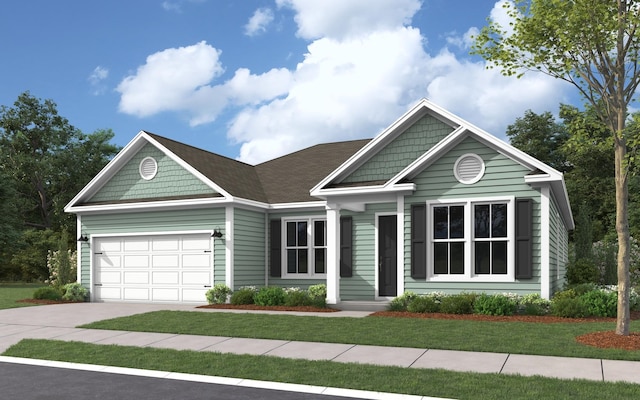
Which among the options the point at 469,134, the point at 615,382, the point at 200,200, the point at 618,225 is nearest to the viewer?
the point at 615,382

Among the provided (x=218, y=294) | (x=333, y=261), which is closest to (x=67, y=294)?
(x=218, y=294)

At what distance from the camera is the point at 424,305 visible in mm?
14672

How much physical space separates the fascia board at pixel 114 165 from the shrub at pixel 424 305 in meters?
10.6

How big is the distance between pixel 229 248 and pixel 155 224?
10.2 ft

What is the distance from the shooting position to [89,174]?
46.3 meters

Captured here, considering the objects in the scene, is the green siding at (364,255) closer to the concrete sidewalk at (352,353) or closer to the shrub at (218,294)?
the shrub at (218,294)

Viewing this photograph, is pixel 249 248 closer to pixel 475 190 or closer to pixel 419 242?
pixel 419 242

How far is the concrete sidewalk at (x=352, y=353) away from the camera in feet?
26.6

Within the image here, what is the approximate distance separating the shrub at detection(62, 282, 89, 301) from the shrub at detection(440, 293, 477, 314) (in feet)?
42.0

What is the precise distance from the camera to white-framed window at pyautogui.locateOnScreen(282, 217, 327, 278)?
62.8ft

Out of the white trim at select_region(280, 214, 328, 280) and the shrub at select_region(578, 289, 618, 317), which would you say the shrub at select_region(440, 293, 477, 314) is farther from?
the white trim at select_region(280, 214, 328, 280)

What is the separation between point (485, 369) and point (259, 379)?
124 inches

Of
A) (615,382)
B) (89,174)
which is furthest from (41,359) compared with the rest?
(89,174)

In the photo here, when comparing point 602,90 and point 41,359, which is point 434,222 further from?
point 41,359
